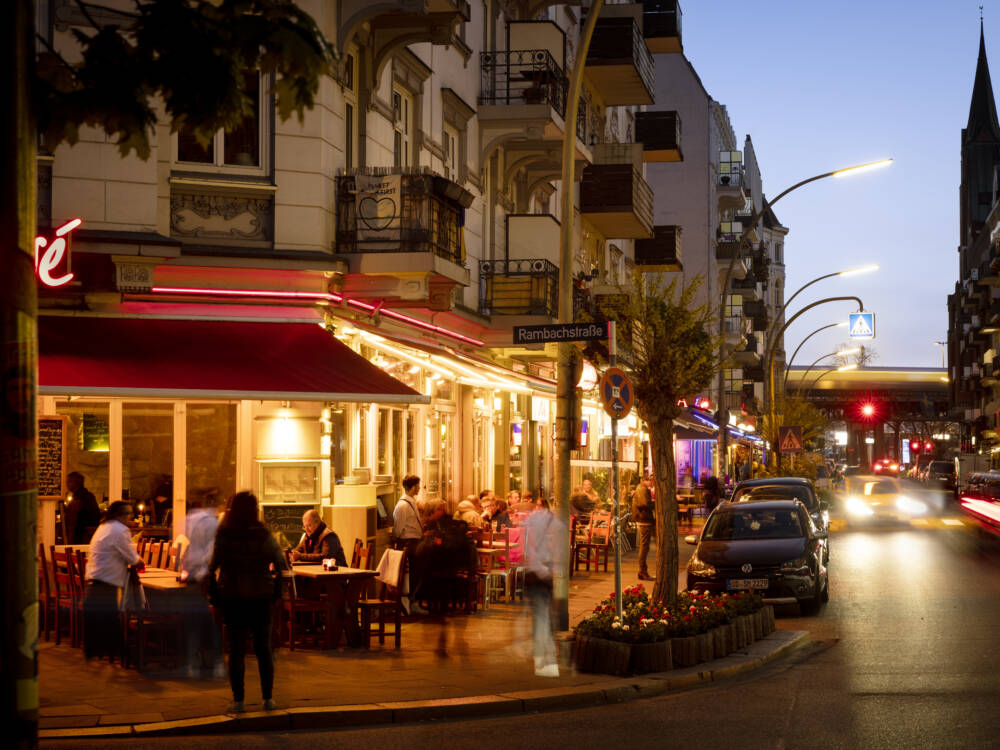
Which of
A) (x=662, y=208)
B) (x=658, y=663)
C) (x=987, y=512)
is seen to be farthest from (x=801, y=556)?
(x=662, y=208)

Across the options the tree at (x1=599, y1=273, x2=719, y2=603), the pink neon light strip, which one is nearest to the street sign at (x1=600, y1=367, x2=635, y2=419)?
the tree at (x1=599, y1=273, x2=719, y2=603)

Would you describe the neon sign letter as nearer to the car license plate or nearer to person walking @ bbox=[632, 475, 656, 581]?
the car license plate

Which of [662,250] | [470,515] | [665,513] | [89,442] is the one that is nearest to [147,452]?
[89,442]

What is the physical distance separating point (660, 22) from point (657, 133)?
11.0 ft

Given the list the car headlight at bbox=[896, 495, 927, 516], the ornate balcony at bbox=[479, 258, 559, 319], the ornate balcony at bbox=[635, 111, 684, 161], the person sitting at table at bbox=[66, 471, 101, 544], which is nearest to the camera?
the person sitting at table at bbox=[66, 471, 101, 544]

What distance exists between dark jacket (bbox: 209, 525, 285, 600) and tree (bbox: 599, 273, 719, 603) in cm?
634

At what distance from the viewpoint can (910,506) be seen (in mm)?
52188

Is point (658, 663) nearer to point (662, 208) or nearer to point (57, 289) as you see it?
point (57, 289)

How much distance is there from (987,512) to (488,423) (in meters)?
19.6

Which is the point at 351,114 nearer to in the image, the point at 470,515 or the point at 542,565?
the point at 470,515

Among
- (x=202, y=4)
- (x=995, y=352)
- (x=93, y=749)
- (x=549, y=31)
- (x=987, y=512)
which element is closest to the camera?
(x=202, y=4)

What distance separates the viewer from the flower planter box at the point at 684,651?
13781mm

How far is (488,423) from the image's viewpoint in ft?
99.0

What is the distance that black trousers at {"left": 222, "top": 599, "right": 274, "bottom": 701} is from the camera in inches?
440
